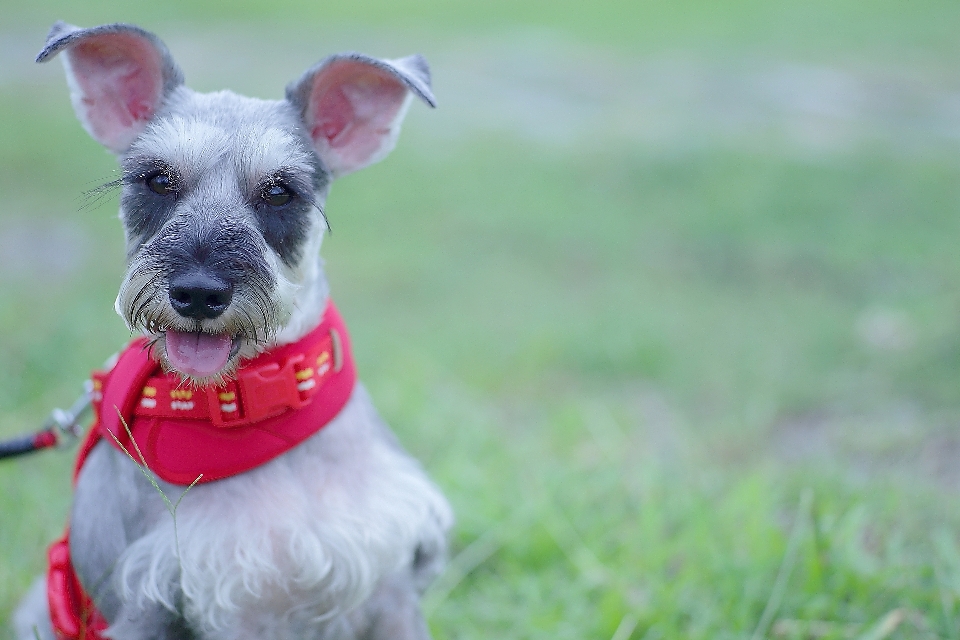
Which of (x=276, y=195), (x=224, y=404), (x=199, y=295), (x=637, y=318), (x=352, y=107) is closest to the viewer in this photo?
(x=199, y=295)

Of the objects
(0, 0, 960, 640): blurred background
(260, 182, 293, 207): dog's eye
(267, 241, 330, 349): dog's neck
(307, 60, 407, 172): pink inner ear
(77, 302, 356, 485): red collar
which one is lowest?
(0, 0, 960, 640): blurred background

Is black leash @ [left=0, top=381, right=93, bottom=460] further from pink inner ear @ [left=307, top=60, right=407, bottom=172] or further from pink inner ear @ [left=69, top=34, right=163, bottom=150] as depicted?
pink inner ear @ [left=307, top=60, right=407, bottom=172]

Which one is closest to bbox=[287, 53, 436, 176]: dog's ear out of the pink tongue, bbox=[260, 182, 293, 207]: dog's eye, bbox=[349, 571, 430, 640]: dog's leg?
bbox=[260, 182, 293, 207]: dog's eye

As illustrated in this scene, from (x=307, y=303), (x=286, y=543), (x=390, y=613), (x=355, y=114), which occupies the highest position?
(x=355, y=114)

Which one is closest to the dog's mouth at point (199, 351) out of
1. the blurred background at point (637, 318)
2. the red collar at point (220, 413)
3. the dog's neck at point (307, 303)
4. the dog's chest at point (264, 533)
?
the red collar at point (220, 413)

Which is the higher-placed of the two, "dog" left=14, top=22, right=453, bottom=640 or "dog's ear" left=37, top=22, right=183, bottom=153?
"dog's ear" left=37, top=22, right=183, bottom=153

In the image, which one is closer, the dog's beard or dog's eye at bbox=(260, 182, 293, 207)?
the dog's beard

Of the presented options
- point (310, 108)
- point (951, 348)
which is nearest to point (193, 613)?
point (310, 108)

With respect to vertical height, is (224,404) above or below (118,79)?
below

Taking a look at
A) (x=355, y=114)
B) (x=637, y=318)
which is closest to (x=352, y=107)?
(x=355, y=114)

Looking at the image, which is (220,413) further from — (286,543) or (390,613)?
(390,613)

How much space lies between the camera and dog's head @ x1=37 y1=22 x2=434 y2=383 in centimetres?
235

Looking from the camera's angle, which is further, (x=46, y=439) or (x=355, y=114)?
(x=46, y=439)

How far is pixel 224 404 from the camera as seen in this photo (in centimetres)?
249
